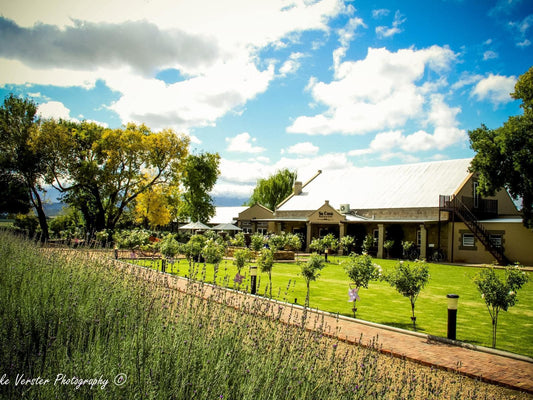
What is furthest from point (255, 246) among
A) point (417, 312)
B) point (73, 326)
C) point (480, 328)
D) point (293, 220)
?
point (73, 326)

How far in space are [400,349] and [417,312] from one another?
409 centimetres

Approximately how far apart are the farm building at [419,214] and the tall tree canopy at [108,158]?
13.4m

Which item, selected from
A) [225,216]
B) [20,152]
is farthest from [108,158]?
[225,216]

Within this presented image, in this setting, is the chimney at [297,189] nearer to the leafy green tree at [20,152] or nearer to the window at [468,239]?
the window at [468,239]

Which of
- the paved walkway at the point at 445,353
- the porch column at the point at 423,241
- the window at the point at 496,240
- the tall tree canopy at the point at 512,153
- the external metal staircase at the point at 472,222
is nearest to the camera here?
the paved walkway at the point at 445,353

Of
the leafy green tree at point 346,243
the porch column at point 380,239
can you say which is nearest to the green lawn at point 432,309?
the porch column at point 380,239

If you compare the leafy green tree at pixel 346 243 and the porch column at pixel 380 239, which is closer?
the porch column at pixel 380 239

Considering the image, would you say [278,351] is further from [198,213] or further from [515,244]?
[198,213]

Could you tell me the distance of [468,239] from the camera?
2786cm

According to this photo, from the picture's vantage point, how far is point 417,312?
401 inches

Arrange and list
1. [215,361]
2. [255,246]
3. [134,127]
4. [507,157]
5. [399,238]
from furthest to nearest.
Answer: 1. [134,127]
2. [399,238]
3. [255,246]
4. [507,157]
5. [215,361]

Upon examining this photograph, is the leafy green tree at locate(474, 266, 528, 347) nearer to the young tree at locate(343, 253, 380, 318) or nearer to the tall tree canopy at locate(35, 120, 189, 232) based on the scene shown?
the young tree at locate(343, 253, 380, 318)

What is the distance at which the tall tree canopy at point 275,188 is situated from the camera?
58.7 meters

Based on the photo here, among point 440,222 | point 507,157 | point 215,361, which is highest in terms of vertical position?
point 507,157
